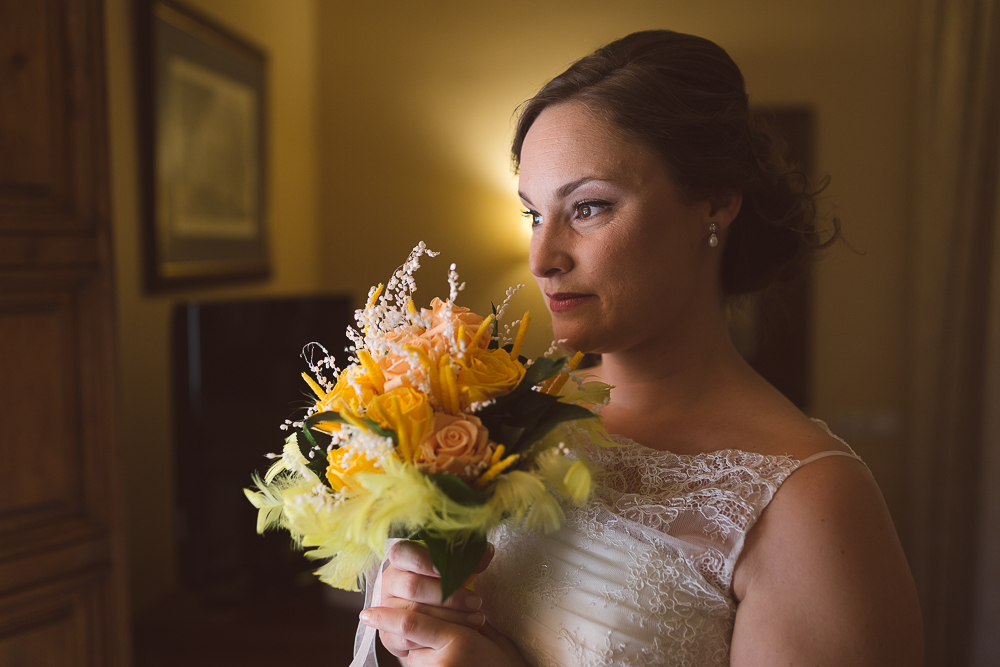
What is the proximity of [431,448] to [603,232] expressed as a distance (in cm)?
44

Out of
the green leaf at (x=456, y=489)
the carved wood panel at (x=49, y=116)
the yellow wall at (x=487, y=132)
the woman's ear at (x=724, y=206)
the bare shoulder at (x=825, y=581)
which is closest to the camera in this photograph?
the green leaf at (x=456, y=489)

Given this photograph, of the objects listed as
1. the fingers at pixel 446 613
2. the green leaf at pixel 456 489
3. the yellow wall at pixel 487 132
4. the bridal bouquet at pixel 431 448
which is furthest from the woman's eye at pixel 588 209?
the yellow wall at pixel 487 132

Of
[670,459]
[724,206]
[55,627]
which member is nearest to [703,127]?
[724,206]

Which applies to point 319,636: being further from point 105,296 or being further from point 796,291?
point 796,291

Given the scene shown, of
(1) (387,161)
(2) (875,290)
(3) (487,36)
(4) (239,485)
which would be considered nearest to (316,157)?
(1) (387,161)

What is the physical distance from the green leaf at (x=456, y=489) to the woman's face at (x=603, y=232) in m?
0.36

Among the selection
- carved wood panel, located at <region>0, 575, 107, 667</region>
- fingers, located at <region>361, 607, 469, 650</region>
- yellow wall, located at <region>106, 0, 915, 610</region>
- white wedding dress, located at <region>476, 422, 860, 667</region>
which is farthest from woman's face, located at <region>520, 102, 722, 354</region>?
yellow wall, located at <region>106, 0, 915, 610</region>

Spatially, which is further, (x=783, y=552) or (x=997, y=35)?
(x=997, y=35)

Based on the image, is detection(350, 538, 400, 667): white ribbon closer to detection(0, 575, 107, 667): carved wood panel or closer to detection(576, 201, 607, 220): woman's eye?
detection(576, 201, 607, 220): woman's eye

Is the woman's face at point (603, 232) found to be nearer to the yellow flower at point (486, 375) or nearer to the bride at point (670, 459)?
the bride at point (670, 459)

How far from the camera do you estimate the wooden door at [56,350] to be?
5.38ft

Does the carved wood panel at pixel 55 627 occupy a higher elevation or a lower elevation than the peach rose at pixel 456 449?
lower

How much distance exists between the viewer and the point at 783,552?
3.18 feet

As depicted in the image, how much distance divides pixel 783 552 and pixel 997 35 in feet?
8.91
